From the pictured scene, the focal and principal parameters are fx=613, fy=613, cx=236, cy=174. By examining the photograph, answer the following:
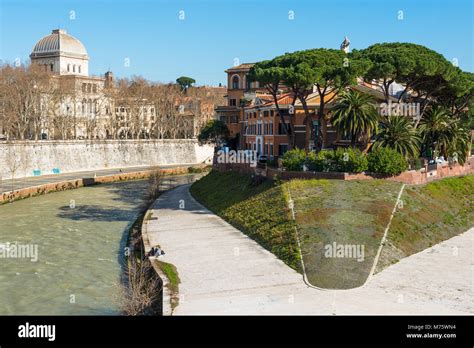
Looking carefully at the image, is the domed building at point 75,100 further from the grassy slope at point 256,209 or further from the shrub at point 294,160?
the shrub at point 294,160

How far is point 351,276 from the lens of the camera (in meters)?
27.7

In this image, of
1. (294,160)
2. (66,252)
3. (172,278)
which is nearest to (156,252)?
(172,278)

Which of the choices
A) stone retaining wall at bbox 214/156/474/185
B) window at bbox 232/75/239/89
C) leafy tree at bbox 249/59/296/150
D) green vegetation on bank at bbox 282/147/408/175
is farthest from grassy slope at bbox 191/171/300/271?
window at bbox 232/75/239/89

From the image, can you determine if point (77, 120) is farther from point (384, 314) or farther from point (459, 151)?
point (384, 314)

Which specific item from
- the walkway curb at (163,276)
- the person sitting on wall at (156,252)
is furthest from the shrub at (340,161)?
the person sitting on wall at (156,252)

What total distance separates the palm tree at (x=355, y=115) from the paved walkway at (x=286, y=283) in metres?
11.3

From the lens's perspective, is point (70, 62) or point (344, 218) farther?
point (70, 62)

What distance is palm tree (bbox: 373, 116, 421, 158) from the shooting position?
45.5m

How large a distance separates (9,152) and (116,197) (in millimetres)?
18924

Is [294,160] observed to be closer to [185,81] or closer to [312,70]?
[312,70]

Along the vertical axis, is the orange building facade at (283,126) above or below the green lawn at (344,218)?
above

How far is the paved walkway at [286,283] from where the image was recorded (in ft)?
78.2

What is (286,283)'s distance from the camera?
27125 millimetres

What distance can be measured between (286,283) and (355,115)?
68.0 ft
